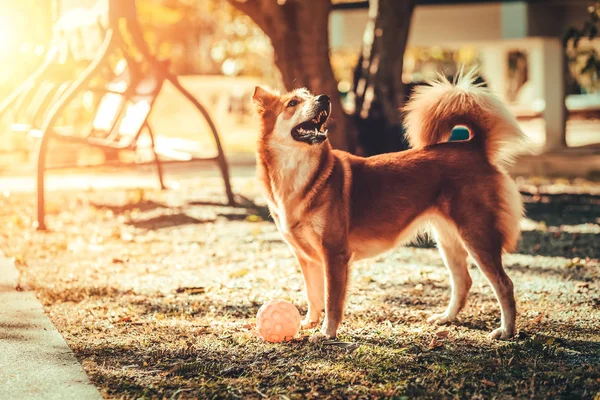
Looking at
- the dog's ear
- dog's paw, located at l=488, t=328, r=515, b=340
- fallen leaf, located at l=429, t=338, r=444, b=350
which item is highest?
the dog's ear

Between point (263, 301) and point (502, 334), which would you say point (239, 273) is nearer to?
point (263, 301)

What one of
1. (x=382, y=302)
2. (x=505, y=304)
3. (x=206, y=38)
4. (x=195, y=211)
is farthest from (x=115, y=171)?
(x=206, y=38)

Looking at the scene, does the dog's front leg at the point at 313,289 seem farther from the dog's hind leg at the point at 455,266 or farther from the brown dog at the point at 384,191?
the dog's hind leg at the point at 455,266

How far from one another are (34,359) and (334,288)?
1.81m

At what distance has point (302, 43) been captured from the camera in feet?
38.1

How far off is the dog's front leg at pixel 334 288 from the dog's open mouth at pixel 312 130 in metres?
0.70

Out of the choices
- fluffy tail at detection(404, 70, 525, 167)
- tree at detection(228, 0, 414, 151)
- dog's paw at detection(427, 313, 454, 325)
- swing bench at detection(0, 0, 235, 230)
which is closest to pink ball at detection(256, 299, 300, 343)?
dog's paw at detection(427, 313, 454, 325)

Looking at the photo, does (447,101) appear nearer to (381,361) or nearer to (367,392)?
(381,361)

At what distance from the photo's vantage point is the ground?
4453 mm

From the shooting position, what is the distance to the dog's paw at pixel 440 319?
577 cm

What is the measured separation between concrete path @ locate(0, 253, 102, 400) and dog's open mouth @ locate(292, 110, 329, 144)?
1890 millimetres

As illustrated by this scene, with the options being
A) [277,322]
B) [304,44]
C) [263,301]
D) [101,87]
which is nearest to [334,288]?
[277,322]

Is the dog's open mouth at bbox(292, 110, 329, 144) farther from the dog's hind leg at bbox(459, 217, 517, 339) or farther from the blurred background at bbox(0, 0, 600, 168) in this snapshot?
the blurred background at bbox(0, 0, 600, 168)

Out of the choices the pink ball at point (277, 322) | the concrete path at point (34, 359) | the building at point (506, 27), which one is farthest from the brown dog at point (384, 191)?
the building at point (506, 27)
